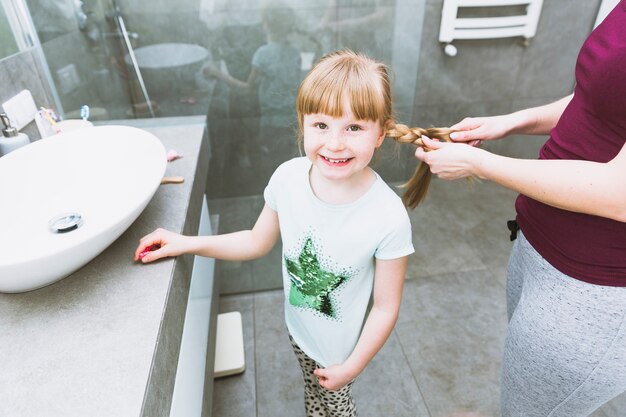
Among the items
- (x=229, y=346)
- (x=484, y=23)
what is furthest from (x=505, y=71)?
(x=229, y=346)

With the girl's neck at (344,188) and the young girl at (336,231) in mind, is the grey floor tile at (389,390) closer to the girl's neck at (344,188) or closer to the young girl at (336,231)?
the young girl at (336,231)

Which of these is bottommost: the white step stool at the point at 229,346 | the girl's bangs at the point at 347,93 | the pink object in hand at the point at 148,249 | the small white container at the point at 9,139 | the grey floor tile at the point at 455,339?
the grey floor tile at the point at 455,339

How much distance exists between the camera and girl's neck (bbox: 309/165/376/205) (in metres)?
0.89

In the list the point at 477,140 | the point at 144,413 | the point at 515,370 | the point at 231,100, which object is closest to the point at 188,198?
the point at 144,413

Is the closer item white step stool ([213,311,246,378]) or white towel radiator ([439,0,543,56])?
white step stool ([213,311,246,378])

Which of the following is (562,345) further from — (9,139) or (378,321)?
(9,139)

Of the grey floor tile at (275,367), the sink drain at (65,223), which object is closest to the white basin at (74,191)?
the sink drain at (65,223)


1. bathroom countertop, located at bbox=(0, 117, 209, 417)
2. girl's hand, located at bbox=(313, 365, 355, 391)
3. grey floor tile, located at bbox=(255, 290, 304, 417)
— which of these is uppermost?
bathroom countertop, located at bbox=(0, 117, 209, 417)

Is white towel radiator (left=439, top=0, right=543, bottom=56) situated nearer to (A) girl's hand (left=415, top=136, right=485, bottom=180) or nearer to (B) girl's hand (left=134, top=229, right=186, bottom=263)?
(A) girl's hand (left=415, top=136, right=485, bottom=180)

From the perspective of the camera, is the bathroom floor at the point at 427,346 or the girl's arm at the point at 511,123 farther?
the bathroom floor at the point at 427,346

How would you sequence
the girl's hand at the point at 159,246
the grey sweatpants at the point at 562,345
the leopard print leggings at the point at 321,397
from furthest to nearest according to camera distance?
the leopard print leggings at the point at 321,397, the girl's hand at the point at 159,246, the grey sweatpants at the point at 562,345

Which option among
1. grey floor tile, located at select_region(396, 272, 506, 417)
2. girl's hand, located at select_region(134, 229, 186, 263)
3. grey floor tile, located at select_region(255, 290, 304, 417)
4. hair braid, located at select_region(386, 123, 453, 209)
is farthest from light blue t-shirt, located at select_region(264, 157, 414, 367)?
grey floor tile, located at select_region(396, 272, 506, 417)

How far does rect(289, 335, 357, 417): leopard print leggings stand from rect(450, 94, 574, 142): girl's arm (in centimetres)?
69

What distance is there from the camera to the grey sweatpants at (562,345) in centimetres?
73
